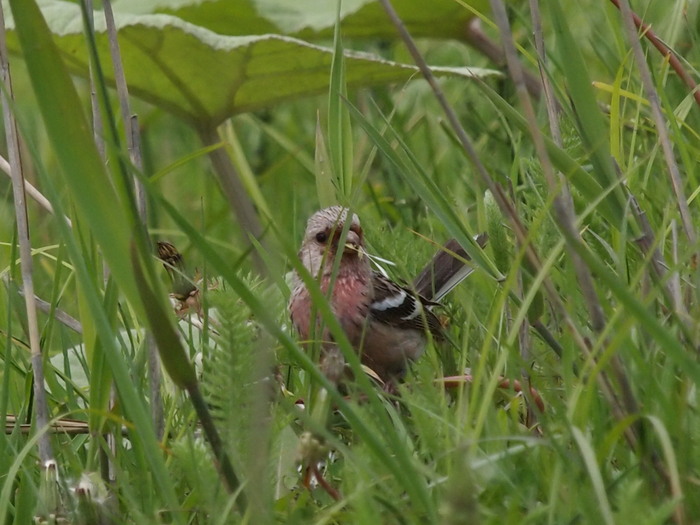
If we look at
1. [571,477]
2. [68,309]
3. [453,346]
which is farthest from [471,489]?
[68,309]

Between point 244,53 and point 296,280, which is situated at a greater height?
point 244,53

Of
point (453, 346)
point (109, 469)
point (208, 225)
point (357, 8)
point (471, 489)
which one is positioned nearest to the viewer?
point (471, 489)

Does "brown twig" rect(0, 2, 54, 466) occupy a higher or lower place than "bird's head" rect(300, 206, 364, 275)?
higher

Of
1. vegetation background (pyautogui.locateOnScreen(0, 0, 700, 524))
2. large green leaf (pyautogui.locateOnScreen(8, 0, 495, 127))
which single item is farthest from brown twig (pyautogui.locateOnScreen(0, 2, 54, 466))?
large green leaf (pyautogui.locateOnScreen(8, 0, 495, 127))

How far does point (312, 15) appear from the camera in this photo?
3957mm

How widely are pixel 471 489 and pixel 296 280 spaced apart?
99.9 inches

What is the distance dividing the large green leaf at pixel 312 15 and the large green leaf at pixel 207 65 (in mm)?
300

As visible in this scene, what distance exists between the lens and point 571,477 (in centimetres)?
143

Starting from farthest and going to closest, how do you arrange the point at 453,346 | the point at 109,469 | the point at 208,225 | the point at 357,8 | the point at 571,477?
the point at 208,225 < the point at 357,8 < the point at 453,346 < the point at 109,469 < the point at 571,477

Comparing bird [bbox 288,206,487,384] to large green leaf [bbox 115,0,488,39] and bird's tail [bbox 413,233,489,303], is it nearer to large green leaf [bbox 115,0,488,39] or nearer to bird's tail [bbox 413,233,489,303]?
bird's tail [bbox 413,233,489,303]

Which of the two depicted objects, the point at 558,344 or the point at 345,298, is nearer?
the point at 558,344

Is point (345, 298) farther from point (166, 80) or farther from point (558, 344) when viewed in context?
point (558, 344)

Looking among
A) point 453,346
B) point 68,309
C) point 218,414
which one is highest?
point 218,414

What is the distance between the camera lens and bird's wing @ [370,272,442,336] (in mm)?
3320
